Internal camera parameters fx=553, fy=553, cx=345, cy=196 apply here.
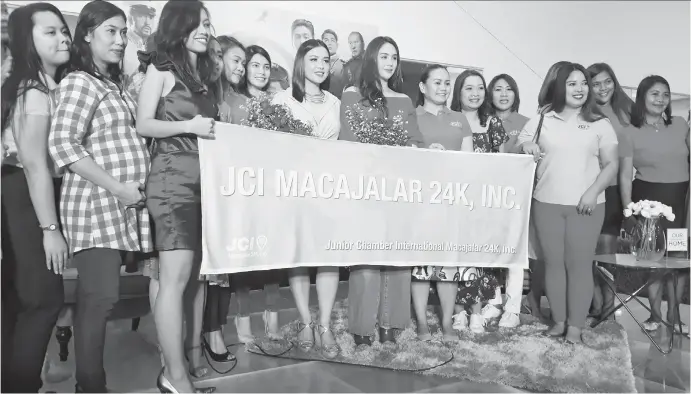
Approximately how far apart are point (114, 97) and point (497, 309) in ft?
7.29

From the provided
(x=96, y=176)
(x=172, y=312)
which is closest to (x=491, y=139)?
(x=172, y=312)

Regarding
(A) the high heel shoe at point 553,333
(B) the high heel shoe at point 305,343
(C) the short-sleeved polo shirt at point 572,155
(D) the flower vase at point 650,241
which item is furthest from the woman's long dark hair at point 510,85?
(B) the high heel shoe at point 305,343

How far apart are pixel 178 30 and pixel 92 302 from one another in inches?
39.2

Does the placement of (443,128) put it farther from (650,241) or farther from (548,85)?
(650,241)

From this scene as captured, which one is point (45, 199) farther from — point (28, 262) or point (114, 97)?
point (114, 97)

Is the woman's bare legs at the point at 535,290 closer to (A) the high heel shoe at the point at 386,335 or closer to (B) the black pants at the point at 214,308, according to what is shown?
(A) the high heel shoe at the point at 386,335

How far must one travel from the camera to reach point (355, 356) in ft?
8.34

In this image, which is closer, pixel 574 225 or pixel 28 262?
pixel 28 262

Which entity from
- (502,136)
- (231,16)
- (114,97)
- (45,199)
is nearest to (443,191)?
(502,136)

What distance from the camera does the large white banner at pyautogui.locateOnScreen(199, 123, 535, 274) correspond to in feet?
6.89

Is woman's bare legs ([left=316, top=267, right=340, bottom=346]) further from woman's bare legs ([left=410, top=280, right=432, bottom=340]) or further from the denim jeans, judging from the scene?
woman's bare legs ([left=410, top=280, right=432, bottom=340])

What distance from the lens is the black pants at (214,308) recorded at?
249 cm

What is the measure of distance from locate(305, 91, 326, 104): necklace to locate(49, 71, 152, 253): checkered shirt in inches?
34.1

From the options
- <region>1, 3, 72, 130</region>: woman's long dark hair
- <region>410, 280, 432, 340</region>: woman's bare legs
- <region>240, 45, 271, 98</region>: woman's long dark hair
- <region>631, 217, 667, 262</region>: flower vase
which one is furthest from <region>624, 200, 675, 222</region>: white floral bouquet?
<region>1, 3, 72, 130</region>: woman's long dark hair
